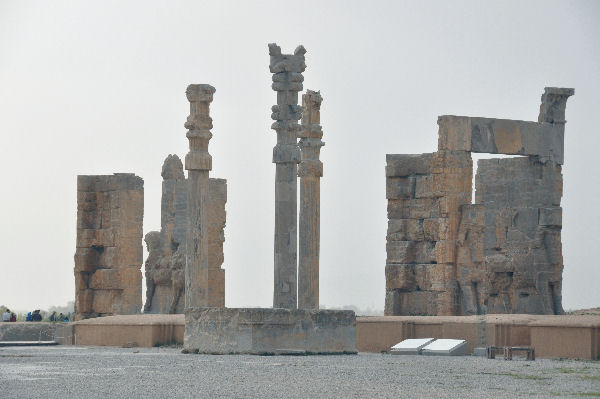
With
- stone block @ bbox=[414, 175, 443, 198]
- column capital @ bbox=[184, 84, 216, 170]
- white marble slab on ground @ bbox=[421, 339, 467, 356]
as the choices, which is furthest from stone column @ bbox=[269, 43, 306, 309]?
stone block @ bbox=[414, 175, 443, 198]

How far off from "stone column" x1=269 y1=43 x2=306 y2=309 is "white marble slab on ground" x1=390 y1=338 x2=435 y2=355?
1860mm

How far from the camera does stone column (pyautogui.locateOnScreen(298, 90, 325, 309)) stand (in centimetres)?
2302

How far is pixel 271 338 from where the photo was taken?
60.8ft

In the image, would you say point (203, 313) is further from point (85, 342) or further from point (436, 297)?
point (436, 297)

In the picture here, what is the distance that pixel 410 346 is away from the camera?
2003 cm

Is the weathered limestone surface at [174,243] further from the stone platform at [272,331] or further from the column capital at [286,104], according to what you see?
the stone platform at [272,331]

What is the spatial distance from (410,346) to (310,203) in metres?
4.32

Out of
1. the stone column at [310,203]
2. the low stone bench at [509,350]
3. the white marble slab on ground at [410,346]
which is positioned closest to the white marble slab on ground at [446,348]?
the white marble slab on ground at [410,346]

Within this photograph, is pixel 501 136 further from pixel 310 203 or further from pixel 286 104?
pixel 286 104

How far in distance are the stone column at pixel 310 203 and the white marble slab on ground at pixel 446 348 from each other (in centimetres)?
361

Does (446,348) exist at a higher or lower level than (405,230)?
lower

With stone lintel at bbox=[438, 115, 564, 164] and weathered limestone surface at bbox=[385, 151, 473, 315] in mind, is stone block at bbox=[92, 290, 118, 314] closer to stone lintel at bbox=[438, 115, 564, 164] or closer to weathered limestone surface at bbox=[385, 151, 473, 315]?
weathered limestone surface at bbox=[385, 151, 473, 315]

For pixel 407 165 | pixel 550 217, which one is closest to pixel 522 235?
pixel 550 217

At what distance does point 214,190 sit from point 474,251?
222 inches
